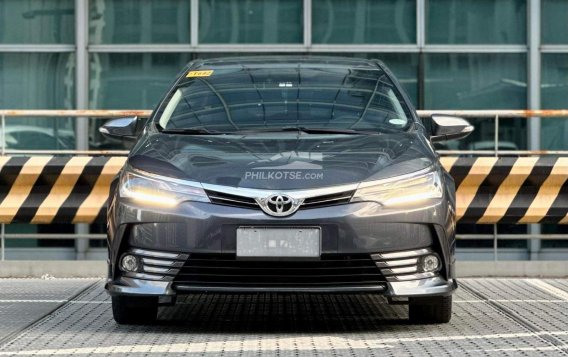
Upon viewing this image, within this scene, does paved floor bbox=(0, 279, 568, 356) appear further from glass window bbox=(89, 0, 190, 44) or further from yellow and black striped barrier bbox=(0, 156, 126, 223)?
glass window bbox=(89, 0, 190, 44)

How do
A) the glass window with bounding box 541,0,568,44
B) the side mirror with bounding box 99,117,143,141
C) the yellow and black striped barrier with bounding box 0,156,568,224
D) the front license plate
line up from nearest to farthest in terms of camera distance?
1. the front license plate
2. the side mirror with bounding box 99,117,143,141
3. the yellow and black striped barrier with bounding box 0,156,568,224
4. the glass window with bounding box 541,0,568,44

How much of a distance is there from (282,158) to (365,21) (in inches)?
285

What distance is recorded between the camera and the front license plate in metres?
7.72

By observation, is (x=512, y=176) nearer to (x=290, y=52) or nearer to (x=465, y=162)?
(x=465, y=162)

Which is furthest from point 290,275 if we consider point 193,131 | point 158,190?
point 193,131

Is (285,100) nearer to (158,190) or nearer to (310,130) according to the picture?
(310,130)

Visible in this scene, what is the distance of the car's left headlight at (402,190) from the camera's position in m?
7.82

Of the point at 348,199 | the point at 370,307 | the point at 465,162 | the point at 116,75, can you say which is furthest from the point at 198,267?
the point at 116,75

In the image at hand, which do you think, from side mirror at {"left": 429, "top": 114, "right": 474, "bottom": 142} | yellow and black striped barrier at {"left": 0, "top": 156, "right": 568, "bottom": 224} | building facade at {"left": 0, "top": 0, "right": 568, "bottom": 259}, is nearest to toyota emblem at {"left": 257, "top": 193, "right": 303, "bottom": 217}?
side mirror at {"left": 429, "top": 114, "right": 474, "bottom": 142}

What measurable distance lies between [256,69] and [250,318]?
181 cm

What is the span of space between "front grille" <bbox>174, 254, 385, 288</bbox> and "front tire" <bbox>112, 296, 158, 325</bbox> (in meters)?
0.53

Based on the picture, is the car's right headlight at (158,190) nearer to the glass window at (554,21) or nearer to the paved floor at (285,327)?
the paved floor at (285,327)

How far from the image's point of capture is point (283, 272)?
7816 mm

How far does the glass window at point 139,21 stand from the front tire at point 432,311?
7.23 m
